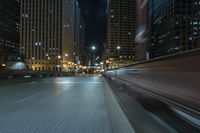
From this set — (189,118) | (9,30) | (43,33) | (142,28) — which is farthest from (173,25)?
(43,33)

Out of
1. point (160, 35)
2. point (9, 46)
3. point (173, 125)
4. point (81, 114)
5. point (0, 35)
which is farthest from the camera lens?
point (9, 46)

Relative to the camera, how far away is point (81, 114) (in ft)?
34.9

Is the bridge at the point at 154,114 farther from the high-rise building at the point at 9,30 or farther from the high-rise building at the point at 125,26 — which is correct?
the high-rise building at the point at 9,30

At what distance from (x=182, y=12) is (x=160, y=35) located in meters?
1.38

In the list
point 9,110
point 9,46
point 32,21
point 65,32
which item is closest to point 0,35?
point 9,46

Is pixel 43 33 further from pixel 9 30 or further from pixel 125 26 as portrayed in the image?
pixel 125 26

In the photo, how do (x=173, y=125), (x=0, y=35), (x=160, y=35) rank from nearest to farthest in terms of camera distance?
(x=173, y=125) < (x=160, y=35) < (x=0, y=35)

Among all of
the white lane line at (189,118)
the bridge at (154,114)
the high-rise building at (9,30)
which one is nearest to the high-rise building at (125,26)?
the bridge at (154,114)

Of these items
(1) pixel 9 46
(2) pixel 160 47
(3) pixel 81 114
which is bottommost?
(3) pixel 81 114

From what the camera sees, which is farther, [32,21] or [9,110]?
[32,21]

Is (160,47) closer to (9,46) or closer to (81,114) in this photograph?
(81,114)

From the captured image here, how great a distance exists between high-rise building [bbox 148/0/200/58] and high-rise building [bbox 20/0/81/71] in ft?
566

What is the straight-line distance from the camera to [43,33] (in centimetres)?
18738

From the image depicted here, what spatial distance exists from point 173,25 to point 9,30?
16875cm
